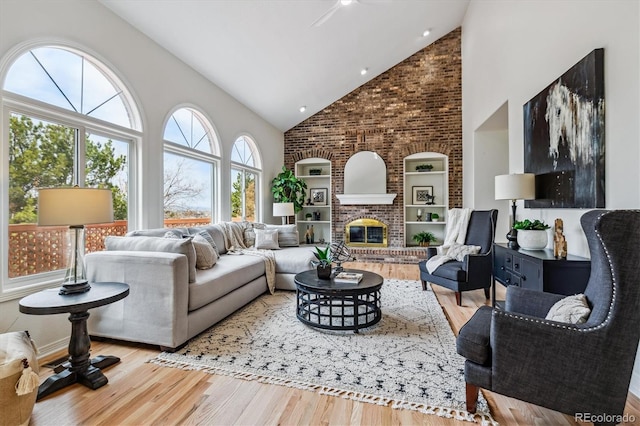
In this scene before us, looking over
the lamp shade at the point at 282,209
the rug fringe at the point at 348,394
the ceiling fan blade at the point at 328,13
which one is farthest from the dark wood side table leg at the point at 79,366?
the lamp shade at the point at 282,209

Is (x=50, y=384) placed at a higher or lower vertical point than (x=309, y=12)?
lower

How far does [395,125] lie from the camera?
703cm

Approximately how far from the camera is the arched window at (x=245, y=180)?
5672 mm

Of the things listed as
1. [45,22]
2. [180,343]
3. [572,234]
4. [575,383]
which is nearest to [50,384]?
[180,343]

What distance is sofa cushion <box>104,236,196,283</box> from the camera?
2580 millimetres

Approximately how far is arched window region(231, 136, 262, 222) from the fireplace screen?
217cm

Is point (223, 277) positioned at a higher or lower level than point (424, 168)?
lower

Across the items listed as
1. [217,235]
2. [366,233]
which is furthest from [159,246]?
[366,233]

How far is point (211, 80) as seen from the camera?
4684 millimetres

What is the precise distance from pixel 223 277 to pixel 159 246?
25.7 inches

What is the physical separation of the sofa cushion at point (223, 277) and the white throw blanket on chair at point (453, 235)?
2.15 meters

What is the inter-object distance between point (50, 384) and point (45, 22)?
271cm

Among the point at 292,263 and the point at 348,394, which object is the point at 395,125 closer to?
the point at 292,263

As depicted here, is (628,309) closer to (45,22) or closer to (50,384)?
(50,384)
